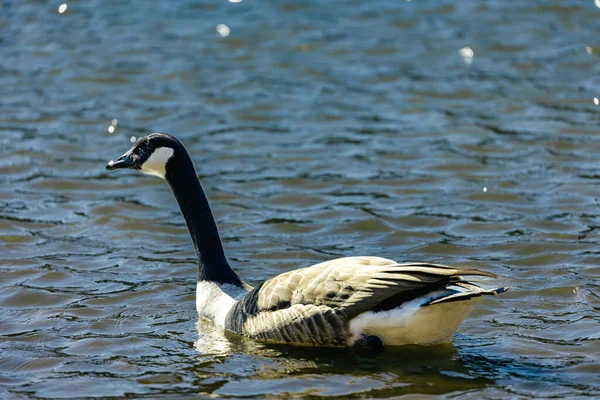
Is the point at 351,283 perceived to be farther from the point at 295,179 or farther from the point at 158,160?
the point at 295,179

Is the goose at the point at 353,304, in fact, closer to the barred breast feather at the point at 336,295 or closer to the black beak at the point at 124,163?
the barred breast feather at the point at 336,295

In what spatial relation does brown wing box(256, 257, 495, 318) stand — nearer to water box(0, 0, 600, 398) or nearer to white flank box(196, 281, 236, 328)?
water box(0, 0, 600, 398)

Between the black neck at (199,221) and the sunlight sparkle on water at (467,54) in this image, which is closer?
the black neck at (199,221)

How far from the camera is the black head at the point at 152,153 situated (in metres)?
8.60

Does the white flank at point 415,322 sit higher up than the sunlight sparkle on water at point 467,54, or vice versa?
the sunlight sparkle on water at point 467,54

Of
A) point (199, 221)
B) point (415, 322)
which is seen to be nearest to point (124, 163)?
point (199, 221)

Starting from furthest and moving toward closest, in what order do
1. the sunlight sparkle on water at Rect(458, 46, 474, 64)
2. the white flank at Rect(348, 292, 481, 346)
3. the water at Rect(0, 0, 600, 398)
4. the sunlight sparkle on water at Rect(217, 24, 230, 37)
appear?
the sunlight sparkle on water at Rect(217, 24, 230, 37) → the sunlight sparkle on water at Rect(458, 46, 474, 64) → the water at Rect(0, 0, 600, 398) → the white flank at Rect(348, 292, 481, 346)

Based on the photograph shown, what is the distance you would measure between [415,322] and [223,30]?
12.2 metres

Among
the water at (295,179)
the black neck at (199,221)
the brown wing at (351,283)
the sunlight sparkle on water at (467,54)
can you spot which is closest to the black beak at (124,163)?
the black neck at (199,221)

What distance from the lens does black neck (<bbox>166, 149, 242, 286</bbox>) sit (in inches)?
341

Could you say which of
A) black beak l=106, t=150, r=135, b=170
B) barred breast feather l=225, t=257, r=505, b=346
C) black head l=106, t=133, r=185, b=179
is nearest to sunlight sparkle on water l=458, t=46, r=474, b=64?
black head l=106, t=133, r=185, b=179

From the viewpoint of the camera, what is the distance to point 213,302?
27.5ft

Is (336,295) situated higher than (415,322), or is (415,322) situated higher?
(336,295)

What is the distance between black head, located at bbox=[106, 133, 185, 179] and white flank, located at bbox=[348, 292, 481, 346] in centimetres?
241
